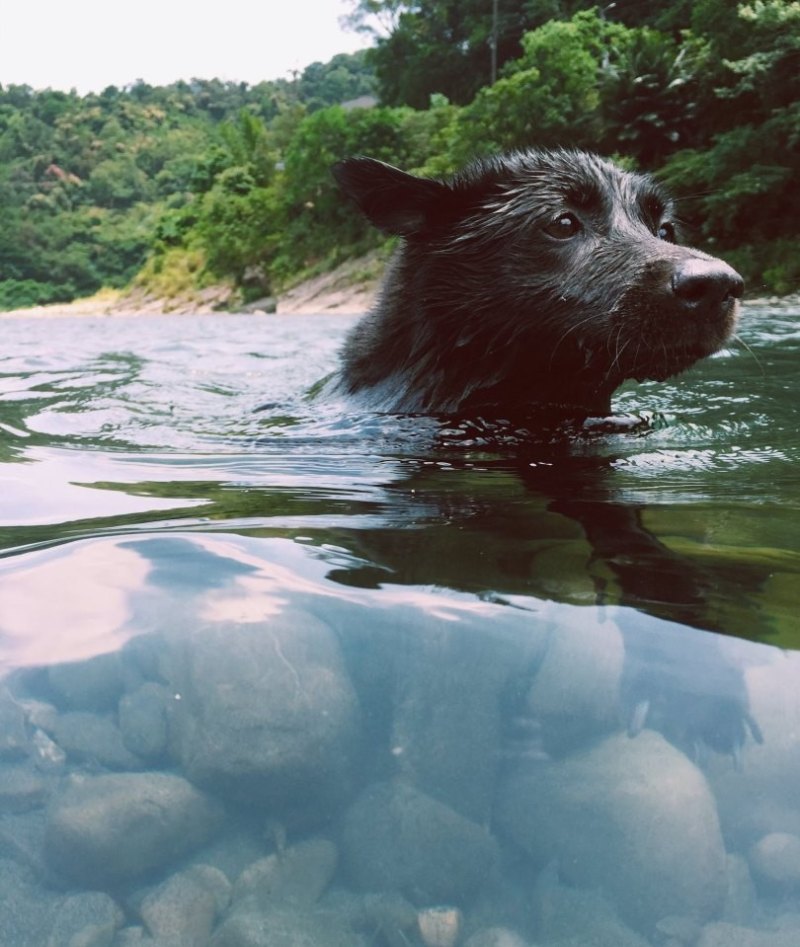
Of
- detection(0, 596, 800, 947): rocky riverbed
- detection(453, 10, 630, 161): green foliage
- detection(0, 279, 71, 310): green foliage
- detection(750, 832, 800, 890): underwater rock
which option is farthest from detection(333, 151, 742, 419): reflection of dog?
detection(0, 279, 71, 310): green foliage

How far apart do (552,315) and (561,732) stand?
2311 mm

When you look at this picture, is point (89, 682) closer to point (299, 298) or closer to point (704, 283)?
point (704, 283)

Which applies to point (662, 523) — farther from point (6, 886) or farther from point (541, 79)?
point (541, 79)

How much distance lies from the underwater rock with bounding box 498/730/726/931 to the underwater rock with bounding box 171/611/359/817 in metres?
0.21

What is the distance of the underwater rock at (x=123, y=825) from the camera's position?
2.95 ft

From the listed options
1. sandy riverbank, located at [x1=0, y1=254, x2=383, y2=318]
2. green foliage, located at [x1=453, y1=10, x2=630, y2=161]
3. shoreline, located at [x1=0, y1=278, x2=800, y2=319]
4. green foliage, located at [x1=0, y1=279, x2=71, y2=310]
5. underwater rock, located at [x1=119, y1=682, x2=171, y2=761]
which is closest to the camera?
underwater rock, located at [x1=119, y1=682, x2=171, y2=761]

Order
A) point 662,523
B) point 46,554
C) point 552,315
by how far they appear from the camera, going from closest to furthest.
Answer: point 46,554 → point 662,523 → point 552,315

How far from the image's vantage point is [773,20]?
19406mm

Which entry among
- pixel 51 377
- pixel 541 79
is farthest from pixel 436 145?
pixel 51 377

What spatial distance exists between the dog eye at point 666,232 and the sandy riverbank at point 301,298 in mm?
23001

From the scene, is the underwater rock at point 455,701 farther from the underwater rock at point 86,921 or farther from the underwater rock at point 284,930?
the underwater rock at point 86,921

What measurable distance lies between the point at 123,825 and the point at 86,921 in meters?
0.11

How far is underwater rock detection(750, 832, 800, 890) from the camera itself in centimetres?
85

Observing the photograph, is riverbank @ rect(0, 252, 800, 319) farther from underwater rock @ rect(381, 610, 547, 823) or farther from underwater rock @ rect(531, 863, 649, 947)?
underwater rock @ rect(531, 863, 649, 947)
